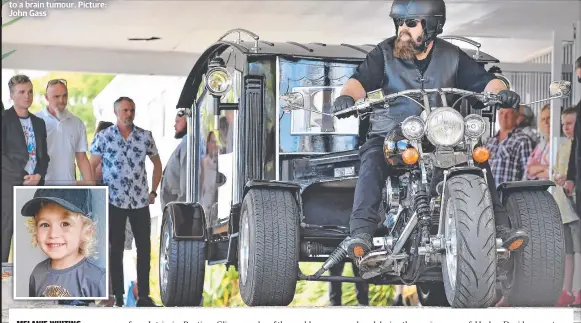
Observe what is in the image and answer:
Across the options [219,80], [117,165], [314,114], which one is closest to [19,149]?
[117,165]

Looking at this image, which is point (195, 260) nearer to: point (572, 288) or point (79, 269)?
point (79, 269)

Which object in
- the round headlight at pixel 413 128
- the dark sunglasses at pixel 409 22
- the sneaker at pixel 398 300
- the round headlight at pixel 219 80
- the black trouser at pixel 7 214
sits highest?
the dark sunglasses at pixel 409 22

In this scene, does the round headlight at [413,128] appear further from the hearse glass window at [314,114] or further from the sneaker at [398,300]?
the sneaker at [398,300]

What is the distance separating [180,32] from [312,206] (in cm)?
561

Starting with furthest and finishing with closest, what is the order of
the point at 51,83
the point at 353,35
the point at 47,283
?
the point at 353,35 < the point at 51,83 < the point at 47,283

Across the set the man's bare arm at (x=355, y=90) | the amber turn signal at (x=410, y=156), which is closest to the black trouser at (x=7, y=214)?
the man's bare arm at (x=355, y=90)

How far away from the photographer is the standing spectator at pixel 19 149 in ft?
29.3

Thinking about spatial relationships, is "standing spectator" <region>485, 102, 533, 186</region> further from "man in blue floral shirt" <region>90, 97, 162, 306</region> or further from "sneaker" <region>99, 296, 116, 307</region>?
"sneaker" <region>99, 296, 116, 307</region>

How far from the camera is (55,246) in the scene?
8.82 metres

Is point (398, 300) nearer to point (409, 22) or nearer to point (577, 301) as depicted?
point (577, 301)

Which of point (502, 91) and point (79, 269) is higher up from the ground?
point (502, 91)

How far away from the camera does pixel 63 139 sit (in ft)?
31.7

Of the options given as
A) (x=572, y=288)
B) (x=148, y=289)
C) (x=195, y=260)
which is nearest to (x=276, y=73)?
(x=195, y=260)

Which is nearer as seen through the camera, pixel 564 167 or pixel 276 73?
pixel 276 73
